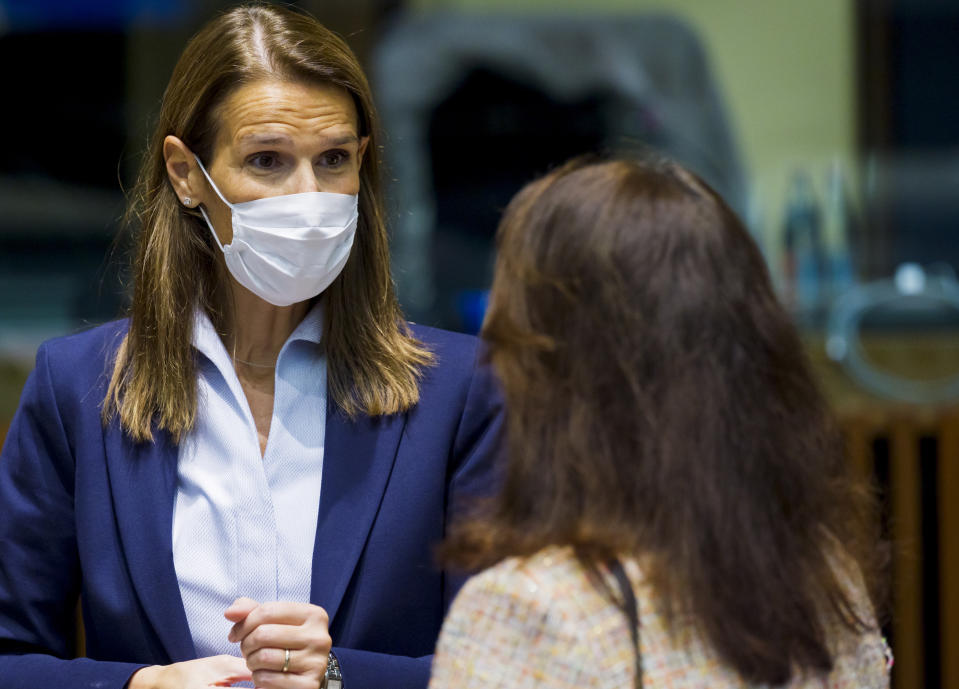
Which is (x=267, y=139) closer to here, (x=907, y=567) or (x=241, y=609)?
(x=241, y=609)

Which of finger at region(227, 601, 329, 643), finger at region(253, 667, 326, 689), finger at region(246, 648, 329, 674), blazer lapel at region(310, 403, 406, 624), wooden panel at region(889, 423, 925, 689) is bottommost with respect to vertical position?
wooden panel at region(889, 423, 925, 689)

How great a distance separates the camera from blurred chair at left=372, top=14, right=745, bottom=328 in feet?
16.8

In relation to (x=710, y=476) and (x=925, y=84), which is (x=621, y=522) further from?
(x=925, y=84)

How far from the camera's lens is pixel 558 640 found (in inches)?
46.0

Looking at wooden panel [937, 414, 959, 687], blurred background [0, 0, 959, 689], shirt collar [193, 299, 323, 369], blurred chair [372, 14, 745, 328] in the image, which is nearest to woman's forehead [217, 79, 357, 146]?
shirt collar [193, 299, 323, 369]

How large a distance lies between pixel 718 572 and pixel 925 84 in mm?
4319

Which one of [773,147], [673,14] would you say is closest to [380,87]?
[673,14]

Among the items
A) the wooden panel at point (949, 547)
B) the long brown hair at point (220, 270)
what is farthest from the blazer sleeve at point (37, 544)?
the wooden panel at point (949, 547)

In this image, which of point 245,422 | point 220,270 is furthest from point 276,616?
point 220,270

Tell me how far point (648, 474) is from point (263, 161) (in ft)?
2.96

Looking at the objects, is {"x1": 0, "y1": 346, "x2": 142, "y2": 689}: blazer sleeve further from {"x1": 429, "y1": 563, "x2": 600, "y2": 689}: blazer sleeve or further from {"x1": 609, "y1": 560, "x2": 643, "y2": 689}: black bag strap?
{"x1": 609, "y1": 560, "x2": 643, "y2": 689}: black bag strap

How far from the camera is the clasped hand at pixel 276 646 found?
158 cm

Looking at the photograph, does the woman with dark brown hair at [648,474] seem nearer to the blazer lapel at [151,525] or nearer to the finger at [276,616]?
the finger at [276,616]

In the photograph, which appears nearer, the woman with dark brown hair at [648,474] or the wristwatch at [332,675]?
the woman with dark brown hair at [648,474]
